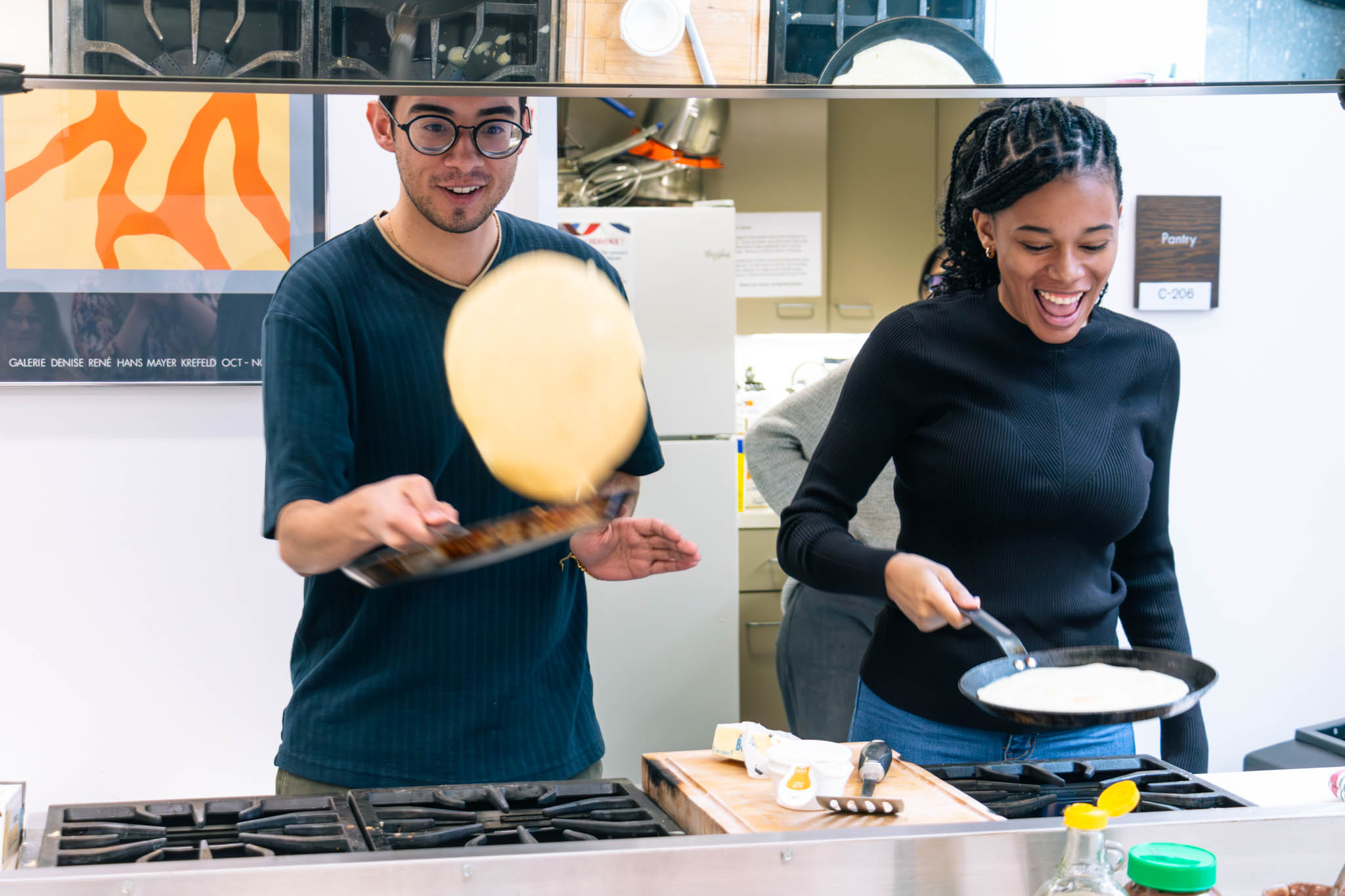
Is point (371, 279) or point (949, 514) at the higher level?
point (371, 279)

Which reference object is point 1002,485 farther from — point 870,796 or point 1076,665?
point 870,796

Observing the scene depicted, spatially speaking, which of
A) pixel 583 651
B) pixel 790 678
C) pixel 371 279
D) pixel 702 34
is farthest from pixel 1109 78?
pixel 790 678

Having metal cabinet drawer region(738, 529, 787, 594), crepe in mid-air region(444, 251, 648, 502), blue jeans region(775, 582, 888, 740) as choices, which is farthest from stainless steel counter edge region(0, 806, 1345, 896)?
metal cabinet drawer region(738, 529, 787, 594)

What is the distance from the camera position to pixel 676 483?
3145mm

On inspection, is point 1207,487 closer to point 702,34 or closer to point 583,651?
point 583,651

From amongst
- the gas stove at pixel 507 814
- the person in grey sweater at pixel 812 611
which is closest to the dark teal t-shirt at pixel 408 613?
the gas stove at pixel 507 814

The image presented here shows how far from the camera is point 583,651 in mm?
1492

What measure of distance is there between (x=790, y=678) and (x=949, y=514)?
134 centimetres

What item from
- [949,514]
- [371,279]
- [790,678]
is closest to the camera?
[371,279]

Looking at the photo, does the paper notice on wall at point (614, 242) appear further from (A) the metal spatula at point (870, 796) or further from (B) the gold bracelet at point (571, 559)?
(A) the metal spatula at point (870, 796)

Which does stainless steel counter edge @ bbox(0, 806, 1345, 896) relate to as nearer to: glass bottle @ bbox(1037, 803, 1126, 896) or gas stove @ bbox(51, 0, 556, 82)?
glass bottle @ bbox(1037, 803, 1126, 896)

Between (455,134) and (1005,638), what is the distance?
2.59 ft

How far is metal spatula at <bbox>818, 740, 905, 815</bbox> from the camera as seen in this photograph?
1151 mm

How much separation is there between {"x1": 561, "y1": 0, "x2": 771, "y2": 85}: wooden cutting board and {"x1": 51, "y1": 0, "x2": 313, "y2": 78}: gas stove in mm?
200
